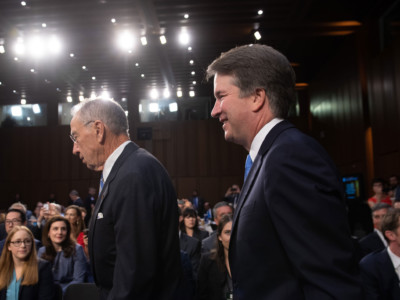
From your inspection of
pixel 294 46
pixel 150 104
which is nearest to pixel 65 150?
pixel 150 104

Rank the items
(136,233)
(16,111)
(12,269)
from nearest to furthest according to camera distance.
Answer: (136,233)
(12,269)
(16,111)

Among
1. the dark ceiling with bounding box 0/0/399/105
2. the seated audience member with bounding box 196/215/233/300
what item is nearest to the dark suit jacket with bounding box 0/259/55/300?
the seated audience member with bounding box 196/215/233/300

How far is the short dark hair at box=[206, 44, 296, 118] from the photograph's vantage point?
3.78 ft

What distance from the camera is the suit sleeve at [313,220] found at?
90cm

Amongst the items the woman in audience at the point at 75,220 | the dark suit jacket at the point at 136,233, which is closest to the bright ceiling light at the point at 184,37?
the woman in audience at the point at 75,220

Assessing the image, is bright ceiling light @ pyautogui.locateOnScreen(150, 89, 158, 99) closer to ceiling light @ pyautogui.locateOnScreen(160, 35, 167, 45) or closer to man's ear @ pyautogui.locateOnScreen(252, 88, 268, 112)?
ceiling light @ pyautogui.locateOnScreen(160, 35, 167, 45)

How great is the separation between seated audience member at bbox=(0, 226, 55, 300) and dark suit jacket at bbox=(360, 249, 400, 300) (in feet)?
8.35

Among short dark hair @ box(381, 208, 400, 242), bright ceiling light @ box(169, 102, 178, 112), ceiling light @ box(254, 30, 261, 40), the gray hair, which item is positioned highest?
ceiling light @ box(254, 30, 261, 40)

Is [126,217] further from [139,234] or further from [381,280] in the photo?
[381,280]

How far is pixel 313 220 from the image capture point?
3.03ft

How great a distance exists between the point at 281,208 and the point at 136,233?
0.71 meters

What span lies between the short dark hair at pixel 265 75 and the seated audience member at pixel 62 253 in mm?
3636

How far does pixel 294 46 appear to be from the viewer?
13.2 metres

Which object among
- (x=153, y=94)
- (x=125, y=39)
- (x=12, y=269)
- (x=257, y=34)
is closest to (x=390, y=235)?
(x=12, y=269)
